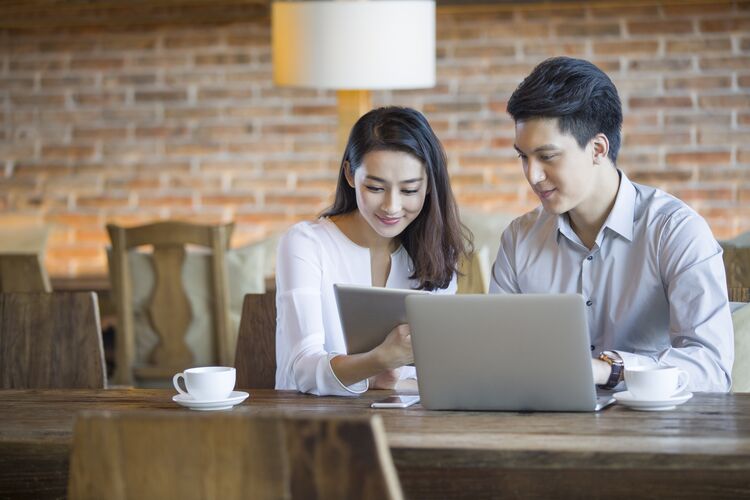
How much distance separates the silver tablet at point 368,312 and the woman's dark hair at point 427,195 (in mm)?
450

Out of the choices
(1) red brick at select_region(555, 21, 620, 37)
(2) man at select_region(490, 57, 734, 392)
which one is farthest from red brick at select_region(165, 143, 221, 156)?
(2) man at select_region(490, 57, 734, 392)

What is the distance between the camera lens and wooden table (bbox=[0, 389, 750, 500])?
1501 mm

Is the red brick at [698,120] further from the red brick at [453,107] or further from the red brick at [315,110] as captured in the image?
the red brick at [315,110]

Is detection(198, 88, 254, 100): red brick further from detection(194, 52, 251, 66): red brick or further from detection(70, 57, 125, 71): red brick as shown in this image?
detection(70, 57, 125, 71): red brick

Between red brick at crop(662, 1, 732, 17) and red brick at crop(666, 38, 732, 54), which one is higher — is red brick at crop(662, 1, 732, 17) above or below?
above

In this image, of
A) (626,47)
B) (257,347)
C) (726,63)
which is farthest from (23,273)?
(726,63)

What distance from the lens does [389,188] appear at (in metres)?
2.24

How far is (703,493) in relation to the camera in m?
1.53

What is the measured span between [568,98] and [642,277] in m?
0.37

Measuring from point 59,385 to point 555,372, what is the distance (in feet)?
3.89

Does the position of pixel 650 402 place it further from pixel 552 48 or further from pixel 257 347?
pixel 552 48

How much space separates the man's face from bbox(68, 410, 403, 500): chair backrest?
1147mm

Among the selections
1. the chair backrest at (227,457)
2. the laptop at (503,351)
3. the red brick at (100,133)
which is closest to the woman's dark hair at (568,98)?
the laptop at (503,351)

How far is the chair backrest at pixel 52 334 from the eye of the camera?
2.38 meters
